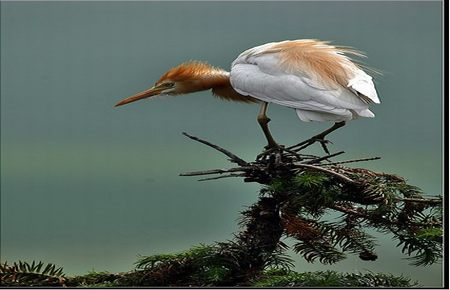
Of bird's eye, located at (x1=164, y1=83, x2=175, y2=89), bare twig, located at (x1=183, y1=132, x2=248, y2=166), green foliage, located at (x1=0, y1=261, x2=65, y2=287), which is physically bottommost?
green foliage, located at (x1=0, y1=261, x2=65, y2=287)

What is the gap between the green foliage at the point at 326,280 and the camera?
1385 mm

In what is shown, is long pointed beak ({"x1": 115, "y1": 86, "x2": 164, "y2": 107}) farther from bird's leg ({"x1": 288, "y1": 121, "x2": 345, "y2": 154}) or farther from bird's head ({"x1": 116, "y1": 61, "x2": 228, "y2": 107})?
bird's leg ({"x1": 288, "y1": 121, "x2": 345, "y2": 154})

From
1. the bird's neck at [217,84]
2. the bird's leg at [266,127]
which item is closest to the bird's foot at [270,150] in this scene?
the bird's leg at [266,127]

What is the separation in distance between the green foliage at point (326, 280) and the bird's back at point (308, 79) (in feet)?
1.05

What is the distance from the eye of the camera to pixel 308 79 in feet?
5.09

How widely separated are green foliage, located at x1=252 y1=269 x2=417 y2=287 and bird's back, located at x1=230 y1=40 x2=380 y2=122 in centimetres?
32

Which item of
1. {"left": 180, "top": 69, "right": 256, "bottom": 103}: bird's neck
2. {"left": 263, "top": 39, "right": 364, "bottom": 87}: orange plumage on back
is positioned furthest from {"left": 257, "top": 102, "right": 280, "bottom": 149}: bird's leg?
{"left": 180, "top": 69, "right": 256, "bottom": 103}: bird's neck

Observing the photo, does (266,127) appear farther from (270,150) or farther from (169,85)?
(169,85)

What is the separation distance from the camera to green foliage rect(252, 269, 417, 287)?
1385 mm

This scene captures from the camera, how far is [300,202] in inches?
54.9

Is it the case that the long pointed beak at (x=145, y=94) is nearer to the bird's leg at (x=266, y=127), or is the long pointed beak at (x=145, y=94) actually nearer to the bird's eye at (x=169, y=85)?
the bird's eye at (x=169, y=85)

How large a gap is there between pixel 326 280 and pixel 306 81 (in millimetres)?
430

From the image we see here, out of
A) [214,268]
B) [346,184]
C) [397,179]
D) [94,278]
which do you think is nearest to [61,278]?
[94,278]

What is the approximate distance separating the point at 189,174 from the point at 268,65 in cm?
39
